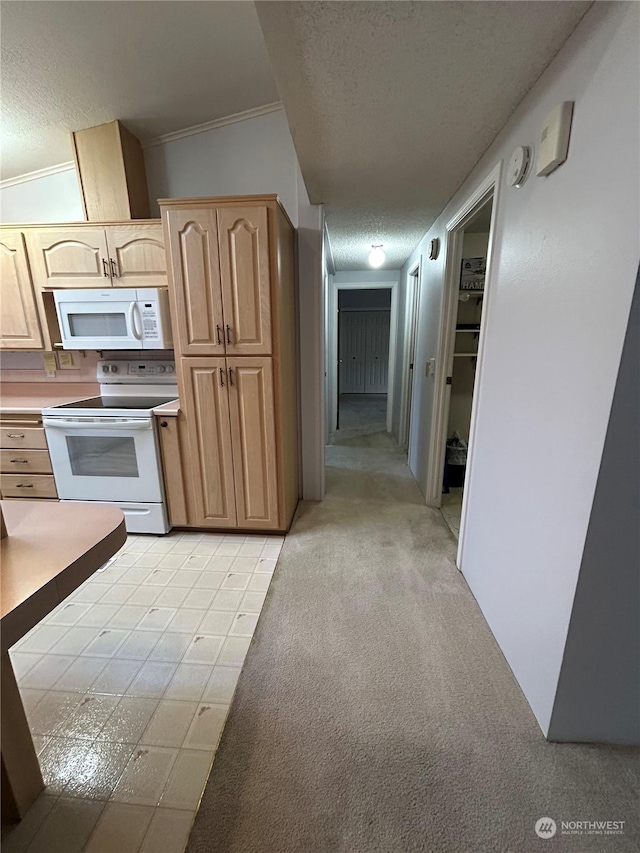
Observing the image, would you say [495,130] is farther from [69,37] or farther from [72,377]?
[72,377]

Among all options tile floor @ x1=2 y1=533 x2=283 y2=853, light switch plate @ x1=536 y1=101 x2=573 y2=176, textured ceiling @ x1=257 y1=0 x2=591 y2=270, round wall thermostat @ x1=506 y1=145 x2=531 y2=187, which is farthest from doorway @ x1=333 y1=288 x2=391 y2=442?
light switch plate @ x1=536 y1=101 x2=573 y2=176

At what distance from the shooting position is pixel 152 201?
98.3 inches

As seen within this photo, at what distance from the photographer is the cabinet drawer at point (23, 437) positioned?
228 centimetres

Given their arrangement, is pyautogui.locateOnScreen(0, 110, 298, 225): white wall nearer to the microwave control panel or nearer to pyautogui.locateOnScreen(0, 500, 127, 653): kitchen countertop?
the microwave control panel

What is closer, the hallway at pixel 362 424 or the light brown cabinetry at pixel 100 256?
the light brown cabinetry at pixel 100 256

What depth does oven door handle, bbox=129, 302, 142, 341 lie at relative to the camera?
2168 millimetres

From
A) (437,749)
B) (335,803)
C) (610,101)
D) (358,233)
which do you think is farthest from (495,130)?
(335,803)

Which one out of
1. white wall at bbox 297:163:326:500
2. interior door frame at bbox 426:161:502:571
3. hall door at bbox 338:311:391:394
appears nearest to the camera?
interior door frame at bbox 426:161:502:571

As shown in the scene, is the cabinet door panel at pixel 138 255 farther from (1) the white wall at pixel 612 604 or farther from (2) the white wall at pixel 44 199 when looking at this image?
(1) the white wall at pixel 612 604

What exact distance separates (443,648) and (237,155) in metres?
3.13

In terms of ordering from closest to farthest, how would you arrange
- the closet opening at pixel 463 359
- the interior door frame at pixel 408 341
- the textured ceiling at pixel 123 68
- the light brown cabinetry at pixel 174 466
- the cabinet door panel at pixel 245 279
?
the textured ceiling at pixel 123 68 → the cabinet door panel at pixel 245 279 → the light brown cabinetry at pixel 174 466 → the closet opening at pixel 463 359 → the interior door frame at pixel 408 341

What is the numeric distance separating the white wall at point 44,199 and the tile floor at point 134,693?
100 inches

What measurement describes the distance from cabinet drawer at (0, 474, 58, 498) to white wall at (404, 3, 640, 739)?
2.72 m

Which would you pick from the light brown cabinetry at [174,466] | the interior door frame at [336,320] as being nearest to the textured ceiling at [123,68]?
the light brown cabinetry at [174,466]
